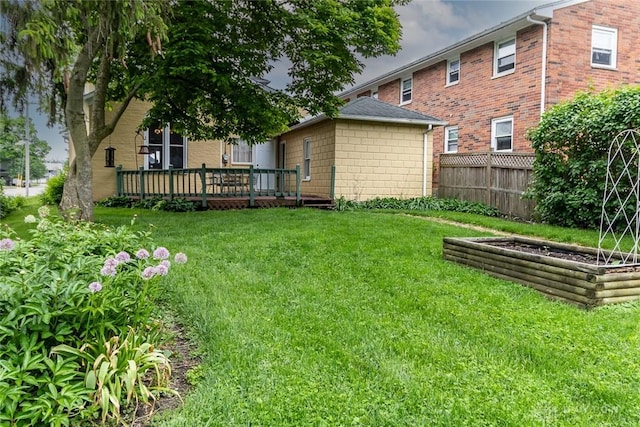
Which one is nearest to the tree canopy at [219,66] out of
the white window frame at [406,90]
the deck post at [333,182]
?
the deck post at [333,182]

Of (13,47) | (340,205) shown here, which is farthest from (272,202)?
(13,47)

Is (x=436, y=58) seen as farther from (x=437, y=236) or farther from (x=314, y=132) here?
(x=437, y=236)

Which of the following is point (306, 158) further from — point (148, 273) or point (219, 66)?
point (148, 273)

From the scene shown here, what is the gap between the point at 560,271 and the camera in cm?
421

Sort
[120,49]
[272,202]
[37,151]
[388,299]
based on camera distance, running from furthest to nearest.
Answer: [37,151]
[272,202]
[120,49]
[388,299]

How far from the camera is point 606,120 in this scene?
26.8 feet

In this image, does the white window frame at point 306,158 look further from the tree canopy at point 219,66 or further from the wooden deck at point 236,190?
the tree canopy at point 219,66

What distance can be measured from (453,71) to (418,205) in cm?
697

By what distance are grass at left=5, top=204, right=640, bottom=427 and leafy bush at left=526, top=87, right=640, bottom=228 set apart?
5120 millimetres

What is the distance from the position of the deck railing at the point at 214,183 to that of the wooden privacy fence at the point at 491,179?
5.47 m

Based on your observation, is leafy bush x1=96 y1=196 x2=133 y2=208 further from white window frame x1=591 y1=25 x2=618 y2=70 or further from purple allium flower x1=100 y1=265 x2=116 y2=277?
white window frame x1=591 y1=25 x2=618 y2=70

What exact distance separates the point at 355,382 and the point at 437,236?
17.4 ft

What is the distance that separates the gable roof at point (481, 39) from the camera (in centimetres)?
1252

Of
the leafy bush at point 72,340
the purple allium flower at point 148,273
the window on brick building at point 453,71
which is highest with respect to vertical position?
the window on brick building at point 453,71
